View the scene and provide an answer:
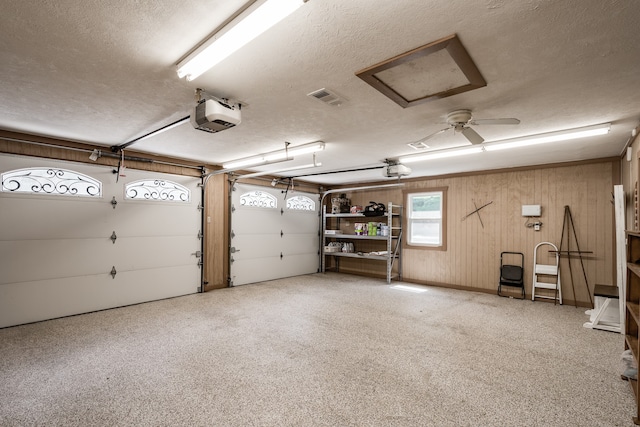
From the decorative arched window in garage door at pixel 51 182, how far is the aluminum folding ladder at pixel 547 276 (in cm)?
718

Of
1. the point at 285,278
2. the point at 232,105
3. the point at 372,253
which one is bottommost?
the point at 285,278

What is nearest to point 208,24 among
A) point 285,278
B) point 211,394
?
point 211,394

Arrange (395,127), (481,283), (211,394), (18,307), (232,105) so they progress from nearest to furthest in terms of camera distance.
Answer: (211,394)
(232,105)
(395,127)
(18,307)
(481,283)

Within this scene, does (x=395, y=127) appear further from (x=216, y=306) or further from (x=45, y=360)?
(x=45, y=360)

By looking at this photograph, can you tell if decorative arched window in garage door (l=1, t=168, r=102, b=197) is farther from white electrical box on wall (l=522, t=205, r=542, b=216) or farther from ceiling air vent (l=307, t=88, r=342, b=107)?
white electrical box on wall (l=522, t=205, r=542, b=216)

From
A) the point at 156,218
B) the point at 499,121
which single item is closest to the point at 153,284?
the point at 156,218

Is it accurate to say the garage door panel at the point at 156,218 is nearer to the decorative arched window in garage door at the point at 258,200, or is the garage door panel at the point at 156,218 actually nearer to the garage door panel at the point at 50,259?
the garage door panel at the point at 50,259

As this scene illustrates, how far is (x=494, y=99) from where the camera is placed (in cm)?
263

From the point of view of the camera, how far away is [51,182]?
4109mm

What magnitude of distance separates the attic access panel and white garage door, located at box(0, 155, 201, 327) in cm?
428

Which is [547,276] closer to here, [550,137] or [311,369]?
[550,137]

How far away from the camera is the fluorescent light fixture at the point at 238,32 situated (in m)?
1.39

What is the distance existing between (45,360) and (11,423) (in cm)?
107

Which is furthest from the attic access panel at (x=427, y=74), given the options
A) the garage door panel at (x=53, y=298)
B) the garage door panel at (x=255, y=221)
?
the garage door panel at (x=53, y=298)
